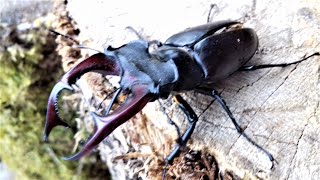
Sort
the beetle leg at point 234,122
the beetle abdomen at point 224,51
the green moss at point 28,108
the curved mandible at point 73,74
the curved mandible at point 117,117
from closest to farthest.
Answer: the curved mandible at point 117,117
the curved mandible at point 73,74
the beetle leg at point 234,122
the beetle abdomen at point 224,51
the green moss at point 28,108

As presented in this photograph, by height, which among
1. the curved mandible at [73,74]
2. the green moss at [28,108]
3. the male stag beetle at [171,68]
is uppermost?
the curved mandible at [73,74]

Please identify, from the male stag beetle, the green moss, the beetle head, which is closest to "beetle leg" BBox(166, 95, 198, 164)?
the male stag beetle

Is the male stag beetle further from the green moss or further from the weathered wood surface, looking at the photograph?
the green moss

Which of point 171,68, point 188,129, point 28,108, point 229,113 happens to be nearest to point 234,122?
point 229,113

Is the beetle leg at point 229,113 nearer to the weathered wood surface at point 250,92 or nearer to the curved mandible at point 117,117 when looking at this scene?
the weathered wood surface at point 250,92

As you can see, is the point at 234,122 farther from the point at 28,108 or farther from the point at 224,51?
the point at 28,108

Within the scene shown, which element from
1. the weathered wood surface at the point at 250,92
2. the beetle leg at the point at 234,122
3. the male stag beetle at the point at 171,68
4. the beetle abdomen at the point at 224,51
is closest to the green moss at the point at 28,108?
the weathered wood surface at the point at 250,92

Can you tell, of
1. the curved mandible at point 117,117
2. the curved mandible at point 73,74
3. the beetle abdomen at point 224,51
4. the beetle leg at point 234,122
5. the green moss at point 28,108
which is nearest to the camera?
the curved mandible at point 117,117
